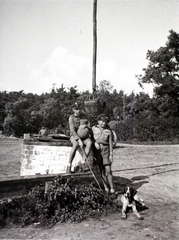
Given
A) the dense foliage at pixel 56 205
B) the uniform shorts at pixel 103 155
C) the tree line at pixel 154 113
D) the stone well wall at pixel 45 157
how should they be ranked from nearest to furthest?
the dense foliage at pixel 56 205 < the uniform shorts at pixel 103 155 < the stone well wall at pixel 45 157 < the tree line at pixel 154 113

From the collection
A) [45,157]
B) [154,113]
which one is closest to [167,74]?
[154,113]

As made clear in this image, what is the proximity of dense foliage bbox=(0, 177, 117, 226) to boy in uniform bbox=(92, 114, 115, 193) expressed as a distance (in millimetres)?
897

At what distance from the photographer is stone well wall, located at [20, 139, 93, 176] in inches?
347

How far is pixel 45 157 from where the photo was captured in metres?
9.20

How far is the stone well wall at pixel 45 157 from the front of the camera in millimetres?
8805

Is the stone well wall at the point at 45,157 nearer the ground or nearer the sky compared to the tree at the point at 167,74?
nearer the ground

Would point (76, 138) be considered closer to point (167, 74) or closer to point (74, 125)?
point (74, 125)

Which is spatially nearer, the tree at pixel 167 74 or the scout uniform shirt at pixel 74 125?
the scout uniform shirt at pixel 74 125

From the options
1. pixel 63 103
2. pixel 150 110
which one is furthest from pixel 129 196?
pixel 63 103

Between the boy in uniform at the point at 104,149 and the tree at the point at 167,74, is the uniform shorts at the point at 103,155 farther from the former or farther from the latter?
the tree at the point at 167,74

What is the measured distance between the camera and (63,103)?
53.2 metres

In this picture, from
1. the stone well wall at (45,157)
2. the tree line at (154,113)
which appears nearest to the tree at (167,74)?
the tree line at (154,113)

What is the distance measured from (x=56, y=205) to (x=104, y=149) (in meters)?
2.08

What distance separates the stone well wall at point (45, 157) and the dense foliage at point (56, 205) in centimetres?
323
